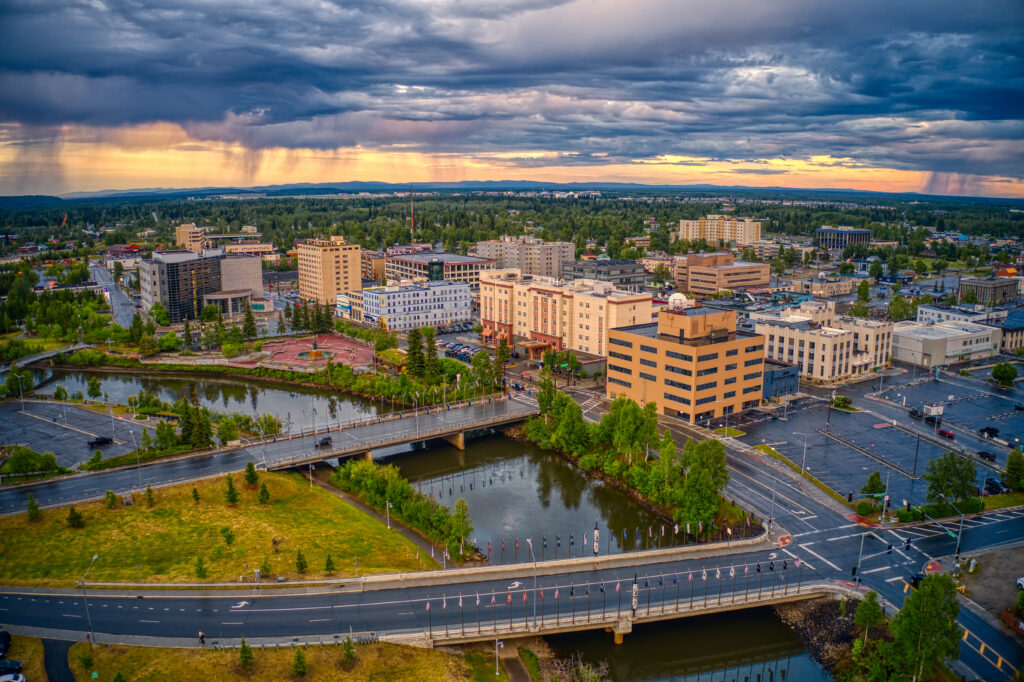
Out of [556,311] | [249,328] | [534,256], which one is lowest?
[249,328]

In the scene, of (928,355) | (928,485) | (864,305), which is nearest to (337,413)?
(928,485)

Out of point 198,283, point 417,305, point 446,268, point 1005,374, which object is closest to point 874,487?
point 1005,374

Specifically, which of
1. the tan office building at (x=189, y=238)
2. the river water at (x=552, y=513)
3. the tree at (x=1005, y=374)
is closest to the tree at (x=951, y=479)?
the river water at (x=552, y=513)

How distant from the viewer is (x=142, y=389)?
8275 centimetres

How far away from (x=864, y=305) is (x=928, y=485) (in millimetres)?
69352

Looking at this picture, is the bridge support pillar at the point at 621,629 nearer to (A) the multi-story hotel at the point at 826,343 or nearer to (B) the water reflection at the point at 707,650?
(B) the water reflection at the point at 707,650

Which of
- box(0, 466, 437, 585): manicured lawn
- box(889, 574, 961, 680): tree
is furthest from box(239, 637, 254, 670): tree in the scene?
box(889, 574, 961, 680): tree

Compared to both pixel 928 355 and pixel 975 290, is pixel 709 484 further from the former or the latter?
pixel 975 290

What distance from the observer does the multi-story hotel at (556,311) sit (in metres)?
83.7

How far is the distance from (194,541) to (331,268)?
86.8 m

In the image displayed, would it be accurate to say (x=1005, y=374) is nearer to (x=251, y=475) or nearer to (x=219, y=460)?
(x=251, y=475)

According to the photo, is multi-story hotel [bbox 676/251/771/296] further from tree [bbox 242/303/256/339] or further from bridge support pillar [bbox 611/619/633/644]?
bridge support pillar [bbox 611/619/633/644]

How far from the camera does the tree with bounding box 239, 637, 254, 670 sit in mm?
30141

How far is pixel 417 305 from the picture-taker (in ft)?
355
